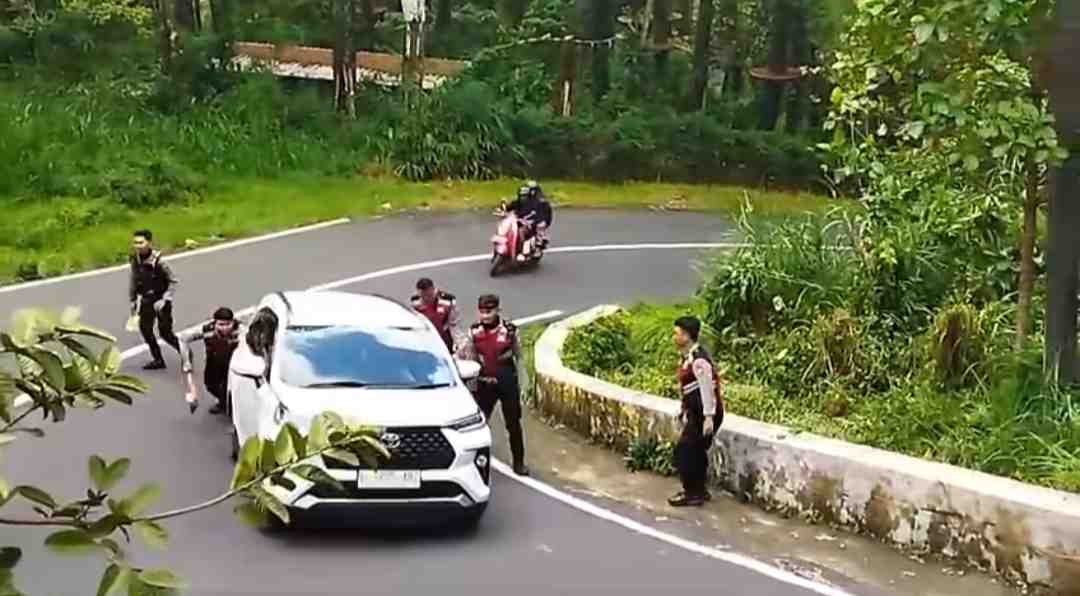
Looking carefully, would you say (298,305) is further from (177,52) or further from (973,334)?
(177,52)

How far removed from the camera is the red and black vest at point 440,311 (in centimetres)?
1522

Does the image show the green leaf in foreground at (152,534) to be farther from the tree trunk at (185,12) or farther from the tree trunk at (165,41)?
the tree trunk at (185,12)

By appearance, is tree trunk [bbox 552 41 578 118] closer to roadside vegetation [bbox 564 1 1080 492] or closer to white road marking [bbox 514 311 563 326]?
white road marking [bbox 514 311 563 326]

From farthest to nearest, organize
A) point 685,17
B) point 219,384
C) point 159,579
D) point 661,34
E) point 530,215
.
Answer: point 685,17 → point 661,34 → point 530,215 → point 219,384 → point 159,579

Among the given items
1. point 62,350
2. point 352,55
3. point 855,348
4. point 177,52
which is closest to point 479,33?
point 352,55

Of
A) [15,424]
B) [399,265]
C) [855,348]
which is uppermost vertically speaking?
[15,424]

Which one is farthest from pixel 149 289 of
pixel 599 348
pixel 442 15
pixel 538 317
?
pixel 442 15

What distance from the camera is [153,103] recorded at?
31.8 metres

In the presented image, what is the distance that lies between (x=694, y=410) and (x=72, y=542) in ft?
31.5

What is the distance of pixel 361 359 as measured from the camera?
1217cm

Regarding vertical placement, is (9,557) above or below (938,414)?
above

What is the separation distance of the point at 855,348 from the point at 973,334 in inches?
47.3

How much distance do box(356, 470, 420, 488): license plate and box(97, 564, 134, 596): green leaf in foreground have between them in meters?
8.43

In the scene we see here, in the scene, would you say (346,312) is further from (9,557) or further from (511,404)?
(9,557)
